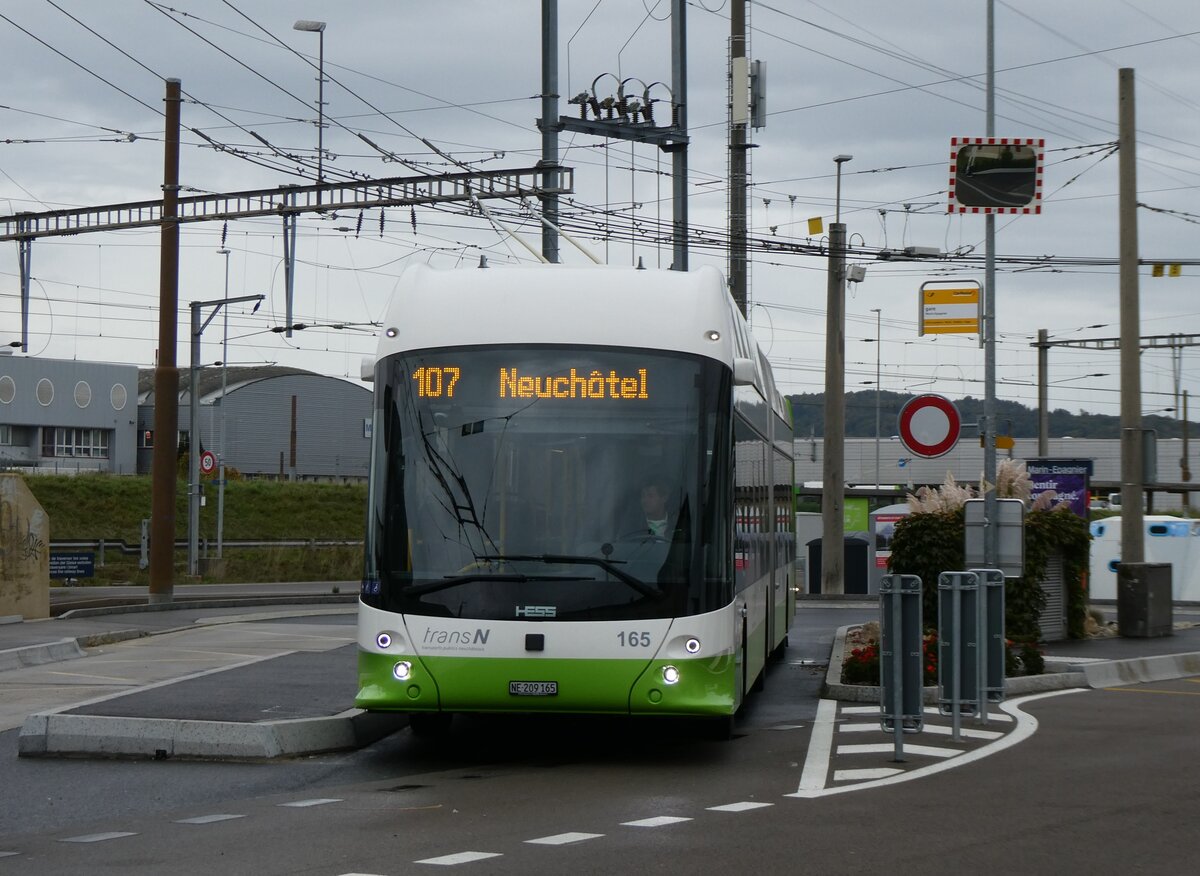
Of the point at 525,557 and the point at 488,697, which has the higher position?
the point at 525,557

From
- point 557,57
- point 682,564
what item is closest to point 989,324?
point 682,564

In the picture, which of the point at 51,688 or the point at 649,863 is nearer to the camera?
the point at 649,863

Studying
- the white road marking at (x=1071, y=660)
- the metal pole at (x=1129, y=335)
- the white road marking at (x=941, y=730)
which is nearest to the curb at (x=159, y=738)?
the white road marking at (x=941, y=730)

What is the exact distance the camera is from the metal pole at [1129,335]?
24500 millimetres

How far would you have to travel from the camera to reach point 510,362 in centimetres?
1148

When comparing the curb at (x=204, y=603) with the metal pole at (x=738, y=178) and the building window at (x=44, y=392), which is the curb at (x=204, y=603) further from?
the building window at (x=44, y=392)

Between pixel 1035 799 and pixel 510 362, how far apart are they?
175 inches

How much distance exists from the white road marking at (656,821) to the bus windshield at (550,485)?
2074 mm

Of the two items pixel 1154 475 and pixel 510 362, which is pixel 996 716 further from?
pixel 1154 475

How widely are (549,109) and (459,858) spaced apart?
24.3 meters

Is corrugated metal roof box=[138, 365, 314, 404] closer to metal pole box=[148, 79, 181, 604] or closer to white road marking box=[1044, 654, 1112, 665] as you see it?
metal pole box=[148, 79, 181, 604]

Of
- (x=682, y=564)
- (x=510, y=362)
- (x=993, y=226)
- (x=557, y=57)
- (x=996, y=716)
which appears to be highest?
(x=557, y=57)

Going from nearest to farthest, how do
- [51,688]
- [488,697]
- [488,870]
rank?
[488,870] → [488,697] → [51,688]

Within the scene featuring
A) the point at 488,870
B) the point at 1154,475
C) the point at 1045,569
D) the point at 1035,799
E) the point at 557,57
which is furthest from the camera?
the point at 557,57
